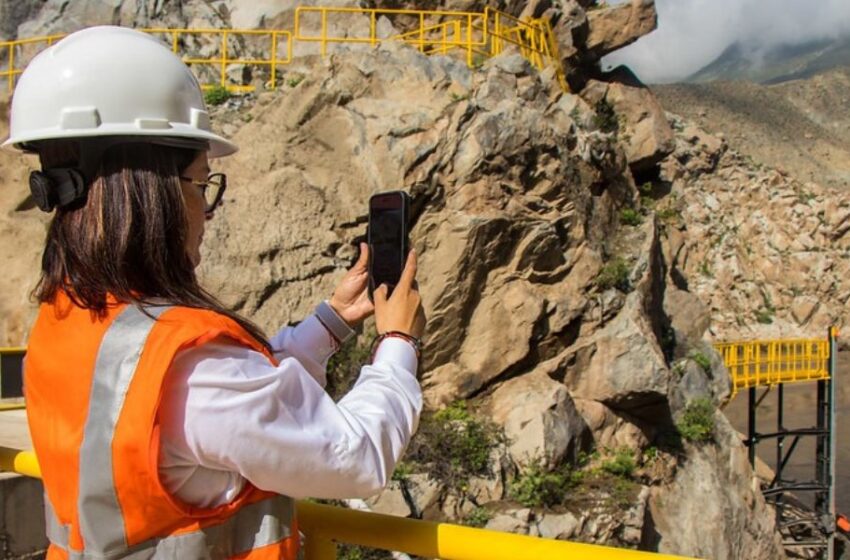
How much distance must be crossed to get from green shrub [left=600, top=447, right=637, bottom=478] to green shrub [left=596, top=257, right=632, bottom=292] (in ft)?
6.62

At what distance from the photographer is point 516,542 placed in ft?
5.80

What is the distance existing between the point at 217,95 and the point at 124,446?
1016 cm

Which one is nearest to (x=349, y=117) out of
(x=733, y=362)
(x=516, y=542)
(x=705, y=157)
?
(x=516, y=542)

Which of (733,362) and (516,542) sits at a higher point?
(516,542)

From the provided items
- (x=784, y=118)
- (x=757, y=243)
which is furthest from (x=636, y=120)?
(x=784, y=118)

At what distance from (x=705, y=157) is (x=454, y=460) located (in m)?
33.1

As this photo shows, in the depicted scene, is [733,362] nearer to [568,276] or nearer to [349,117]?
[568,276]

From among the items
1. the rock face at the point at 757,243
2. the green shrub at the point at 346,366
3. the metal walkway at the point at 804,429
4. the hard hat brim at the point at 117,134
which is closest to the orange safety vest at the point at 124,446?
the hard hat brim at the point at 117,134

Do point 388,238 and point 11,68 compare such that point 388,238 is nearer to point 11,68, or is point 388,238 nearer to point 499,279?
point 499,279

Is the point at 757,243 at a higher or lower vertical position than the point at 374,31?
lower

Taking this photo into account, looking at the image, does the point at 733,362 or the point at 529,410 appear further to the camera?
the point at 733,362

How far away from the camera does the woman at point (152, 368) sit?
1.33 meters

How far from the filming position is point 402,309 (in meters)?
1.75

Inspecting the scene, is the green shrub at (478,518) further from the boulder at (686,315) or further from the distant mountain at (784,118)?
the distant mountain at (784,118)
